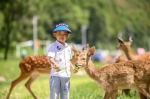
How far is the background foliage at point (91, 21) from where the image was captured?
144 ft

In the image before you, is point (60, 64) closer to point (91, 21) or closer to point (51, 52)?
point (51, 52)

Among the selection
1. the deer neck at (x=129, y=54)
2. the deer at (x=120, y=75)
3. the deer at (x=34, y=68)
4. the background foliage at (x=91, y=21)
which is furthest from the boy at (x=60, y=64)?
the background foliage at (x=91, y=21)

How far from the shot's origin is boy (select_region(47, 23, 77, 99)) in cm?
687

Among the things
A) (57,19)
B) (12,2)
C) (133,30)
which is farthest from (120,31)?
(12,2)

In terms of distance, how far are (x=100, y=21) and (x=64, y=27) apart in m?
65.3

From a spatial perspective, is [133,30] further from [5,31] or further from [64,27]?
[64,27]

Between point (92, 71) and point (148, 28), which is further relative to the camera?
point (148, 28)

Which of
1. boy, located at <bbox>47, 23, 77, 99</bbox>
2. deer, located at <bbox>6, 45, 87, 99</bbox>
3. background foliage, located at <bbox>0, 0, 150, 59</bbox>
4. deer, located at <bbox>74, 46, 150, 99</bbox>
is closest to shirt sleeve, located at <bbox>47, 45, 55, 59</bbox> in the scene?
boy, located at <bbox>47, 23, 77, 99</bbox>

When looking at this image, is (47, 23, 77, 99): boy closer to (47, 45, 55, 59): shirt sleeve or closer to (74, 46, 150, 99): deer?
(47, 45, 55, 59): shirt sleeve

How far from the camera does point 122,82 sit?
24.3 feet

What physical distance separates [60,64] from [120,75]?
1199mm

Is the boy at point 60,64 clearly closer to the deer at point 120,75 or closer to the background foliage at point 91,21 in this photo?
the deer at point 120,75

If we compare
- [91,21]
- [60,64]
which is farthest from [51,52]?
[91,21]

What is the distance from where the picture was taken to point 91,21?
72500mm
